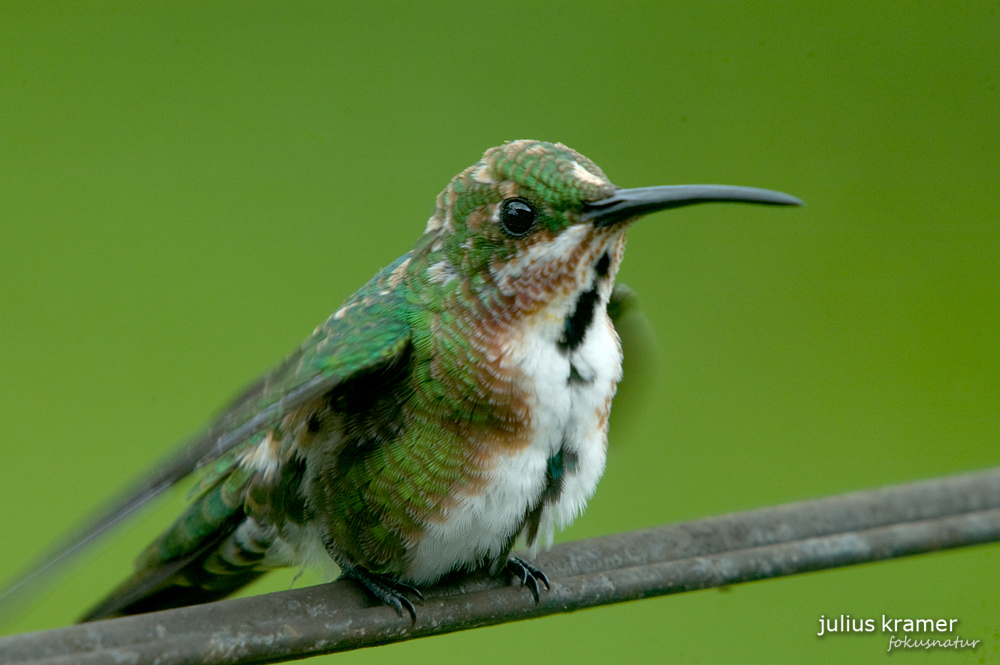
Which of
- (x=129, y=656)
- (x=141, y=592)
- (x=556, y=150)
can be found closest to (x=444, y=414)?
(x=556, y=150)

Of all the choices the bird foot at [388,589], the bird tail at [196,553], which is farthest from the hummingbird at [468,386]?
the bird tail at [196,553]

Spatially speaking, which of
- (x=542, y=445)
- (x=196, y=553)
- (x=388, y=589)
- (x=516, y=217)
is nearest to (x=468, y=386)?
(x=542, y=445)

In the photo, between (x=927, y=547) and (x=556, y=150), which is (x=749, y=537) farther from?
(x=556, y=150)

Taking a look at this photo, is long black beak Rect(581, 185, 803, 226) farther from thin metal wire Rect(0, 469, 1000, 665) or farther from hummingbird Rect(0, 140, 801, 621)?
thin metal wire Rect(0, 469, 1000, 665)

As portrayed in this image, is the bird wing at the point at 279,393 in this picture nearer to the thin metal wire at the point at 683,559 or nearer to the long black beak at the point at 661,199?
the thin metal wire at the point at 683,559

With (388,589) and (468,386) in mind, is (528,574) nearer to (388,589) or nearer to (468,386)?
(388,589)

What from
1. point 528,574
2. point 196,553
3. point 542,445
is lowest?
point 528,574
